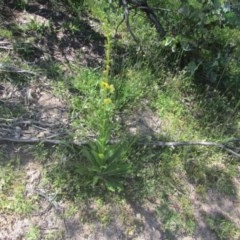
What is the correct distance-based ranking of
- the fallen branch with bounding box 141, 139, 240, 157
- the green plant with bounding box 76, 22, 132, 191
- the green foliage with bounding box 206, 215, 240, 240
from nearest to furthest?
the green plant with bounding box 76, 22, 132, 191
the green foliage with bounding box 206, 215, 240, 240
the fallen branch with bounding box 141, 139, 240, 157

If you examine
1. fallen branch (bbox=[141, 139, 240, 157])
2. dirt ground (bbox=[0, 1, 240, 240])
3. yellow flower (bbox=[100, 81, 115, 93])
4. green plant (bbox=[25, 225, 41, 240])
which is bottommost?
green plant (bbox=[25, 225, 41, 240])

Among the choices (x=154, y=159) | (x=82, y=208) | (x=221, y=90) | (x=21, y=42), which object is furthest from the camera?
(x=221, y=90)

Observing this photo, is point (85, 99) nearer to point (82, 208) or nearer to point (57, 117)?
point (57, 117)

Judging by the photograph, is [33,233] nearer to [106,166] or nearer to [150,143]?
[106,166]

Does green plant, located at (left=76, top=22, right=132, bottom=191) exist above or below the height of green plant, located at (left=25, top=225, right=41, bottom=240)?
above

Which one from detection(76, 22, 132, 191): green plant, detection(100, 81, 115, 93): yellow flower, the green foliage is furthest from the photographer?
the green foliage

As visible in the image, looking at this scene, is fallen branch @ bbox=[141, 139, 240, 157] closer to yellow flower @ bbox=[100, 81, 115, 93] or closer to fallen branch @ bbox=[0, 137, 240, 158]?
fallen branch @ bbox=[0, 137, 240, 158]

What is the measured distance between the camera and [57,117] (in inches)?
131

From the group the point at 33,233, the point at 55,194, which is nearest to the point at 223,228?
the point at 55,194

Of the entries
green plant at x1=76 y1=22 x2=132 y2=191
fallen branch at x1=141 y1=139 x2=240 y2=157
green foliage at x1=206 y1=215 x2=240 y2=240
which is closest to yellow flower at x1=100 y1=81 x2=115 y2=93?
green plant at x1=76 y1=22 x2=132 y2=191

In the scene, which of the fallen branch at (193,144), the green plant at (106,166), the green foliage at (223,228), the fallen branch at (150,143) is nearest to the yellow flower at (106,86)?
the green plant at (106,166)

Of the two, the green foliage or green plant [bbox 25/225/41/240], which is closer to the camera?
green plant [bbox 25/225/41/240]

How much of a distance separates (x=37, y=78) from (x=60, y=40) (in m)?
0.60

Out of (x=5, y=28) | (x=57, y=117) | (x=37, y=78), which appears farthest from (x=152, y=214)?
(x=5, y=28)
